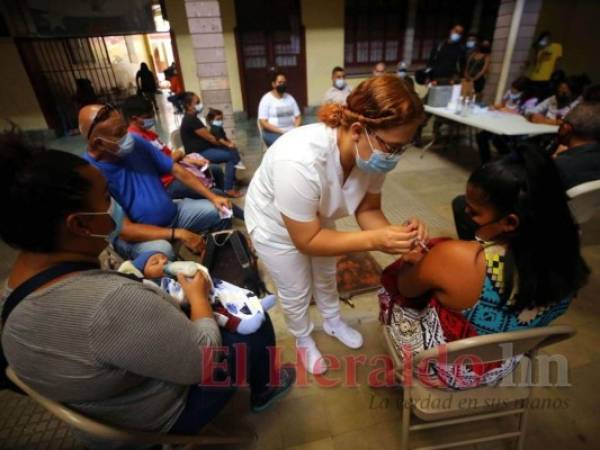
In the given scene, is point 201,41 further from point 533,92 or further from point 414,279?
point 533,92

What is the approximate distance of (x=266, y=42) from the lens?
641cm

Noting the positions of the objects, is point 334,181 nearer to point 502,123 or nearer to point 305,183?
point 305,183

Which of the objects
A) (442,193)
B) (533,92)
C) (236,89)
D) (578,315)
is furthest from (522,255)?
(236,89)

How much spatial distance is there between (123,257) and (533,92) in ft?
17.3

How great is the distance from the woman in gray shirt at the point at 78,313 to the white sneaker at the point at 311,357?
80 cm

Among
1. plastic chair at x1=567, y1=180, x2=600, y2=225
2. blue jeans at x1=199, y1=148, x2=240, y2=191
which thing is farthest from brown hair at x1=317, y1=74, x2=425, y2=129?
blue jeans at x1=199, y1=148, x2=240, y2=191

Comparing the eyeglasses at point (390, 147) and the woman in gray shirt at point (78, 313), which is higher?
the eyeglasses at point (390, 147)

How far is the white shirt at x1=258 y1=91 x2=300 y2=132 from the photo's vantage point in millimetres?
3859

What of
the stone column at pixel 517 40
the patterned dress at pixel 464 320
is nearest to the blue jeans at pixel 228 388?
the patterned dress at pixel 464 320

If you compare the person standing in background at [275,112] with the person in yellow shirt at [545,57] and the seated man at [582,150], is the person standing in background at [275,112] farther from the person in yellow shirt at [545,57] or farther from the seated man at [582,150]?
the person in yellow shirt at [545,57]

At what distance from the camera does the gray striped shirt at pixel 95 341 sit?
681 mm

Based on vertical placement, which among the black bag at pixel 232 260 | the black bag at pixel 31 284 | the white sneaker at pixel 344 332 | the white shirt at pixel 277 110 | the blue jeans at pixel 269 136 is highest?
the black bag at pixel 31 284

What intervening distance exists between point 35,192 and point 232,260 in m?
1.31

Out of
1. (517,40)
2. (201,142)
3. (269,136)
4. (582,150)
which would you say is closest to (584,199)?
(582,150)
